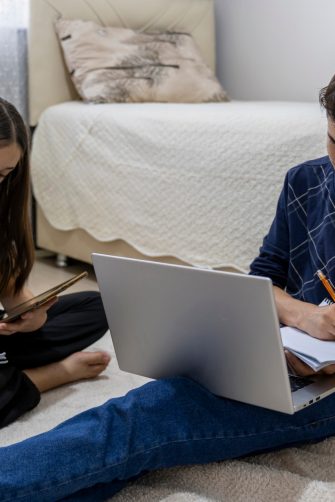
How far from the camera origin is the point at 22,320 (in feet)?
4.58

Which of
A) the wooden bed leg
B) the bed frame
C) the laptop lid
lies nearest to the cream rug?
the laptop lid

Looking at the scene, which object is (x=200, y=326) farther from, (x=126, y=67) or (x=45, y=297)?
(x=126, y=67)

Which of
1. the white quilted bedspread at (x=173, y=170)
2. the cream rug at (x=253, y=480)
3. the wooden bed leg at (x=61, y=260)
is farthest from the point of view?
the wooden bed leg at (x=61, y=260)

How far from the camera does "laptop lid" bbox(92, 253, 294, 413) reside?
38.3 inches

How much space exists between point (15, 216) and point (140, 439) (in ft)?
1.84

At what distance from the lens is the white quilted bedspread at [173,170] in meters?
1.97

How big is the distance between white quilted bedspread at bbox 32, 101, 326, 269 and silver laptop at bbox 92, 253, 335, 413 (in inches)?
34.5

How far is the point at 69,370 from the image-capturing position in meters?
1.61

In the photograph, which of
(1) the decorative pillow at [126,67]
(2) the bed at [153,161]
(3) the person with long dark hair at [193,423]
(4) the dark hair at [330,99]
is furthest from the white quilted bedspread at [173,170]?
(4) the dark hair at [330,99]

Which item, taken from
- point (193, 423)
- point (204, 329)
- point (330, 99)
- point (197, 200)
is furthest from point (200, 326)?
point (197, 200)

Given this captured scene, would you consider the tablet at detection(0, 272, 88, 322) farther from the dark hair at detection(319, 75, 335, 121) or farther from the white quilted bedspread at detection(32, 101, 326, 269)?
the white quilted bedspread at detection(32, 101, 326, 269)

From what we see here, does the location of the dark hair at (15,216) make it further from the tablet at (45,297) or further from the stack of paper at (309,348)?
the stack of paper at (309,348)

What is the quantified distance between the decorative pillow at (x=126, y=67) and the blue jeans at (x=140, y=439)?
1.68 meters

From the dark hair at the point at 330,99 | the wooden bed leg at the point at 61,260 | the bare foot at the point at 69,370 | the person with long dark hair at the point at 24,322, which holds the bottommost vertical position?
the wooden bed leg at the point at 61,260
